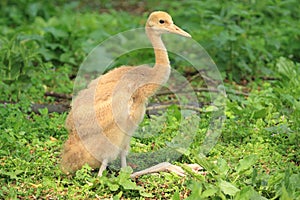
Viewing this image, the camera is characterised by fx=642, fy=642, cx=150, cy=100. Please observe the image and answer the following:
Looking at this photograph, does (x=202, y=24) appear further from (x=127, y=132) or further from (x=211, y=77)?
(x=127, y=132)

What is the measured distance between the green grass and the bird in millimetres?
153

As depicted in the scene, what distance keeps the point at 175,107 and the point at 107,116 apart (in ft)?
5.08

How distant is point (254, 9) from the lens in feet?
30.2

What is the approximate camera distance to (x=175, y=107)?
7121 mm

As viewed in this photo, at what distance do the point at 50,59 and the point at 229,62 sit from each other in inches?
94.2

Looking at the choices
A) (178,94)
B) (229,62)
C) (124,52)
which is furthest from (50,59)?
(229,62)

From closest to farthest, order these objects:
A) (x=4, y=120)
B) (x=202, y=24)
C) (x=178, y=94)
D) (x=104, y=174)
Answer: (x=104, y=174) < (x=4, y=120) < (x=178, y=94) < (x=202, y=24)

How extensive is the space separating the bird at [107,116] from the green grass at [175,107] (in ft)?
0.50

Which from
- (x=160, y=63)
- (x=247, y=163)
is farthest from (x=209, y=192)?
(x=160, y=63)

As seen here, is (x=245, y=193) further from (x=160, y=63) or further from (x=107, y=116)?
(x=160, y=63)

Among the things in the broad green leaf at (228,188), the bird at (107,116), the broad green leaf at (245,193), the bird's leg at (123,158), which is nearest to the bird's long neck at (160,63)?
the bird at (107,116)

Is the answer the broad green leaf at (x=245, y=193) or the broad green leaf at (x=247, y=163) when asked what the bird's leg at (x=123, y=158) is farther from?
the broad green leaf at (x=245, y=193)

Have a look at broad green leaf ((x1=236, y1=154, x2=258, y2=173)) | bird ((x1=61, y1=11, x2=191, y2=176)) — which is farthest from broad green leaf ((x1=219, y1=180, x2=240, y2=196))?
bird ((x1=61, y1=11, x2=191, y2=176))

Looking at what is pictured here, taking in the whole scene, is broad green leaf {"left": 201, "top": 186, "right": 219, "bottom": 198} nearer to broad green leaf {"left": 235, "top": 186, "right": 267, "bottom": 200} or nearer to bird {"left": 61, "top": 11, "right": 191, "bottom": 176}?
broad green leaf {"left": 235, "top": 186, "right": 267, "bottom": 200}
